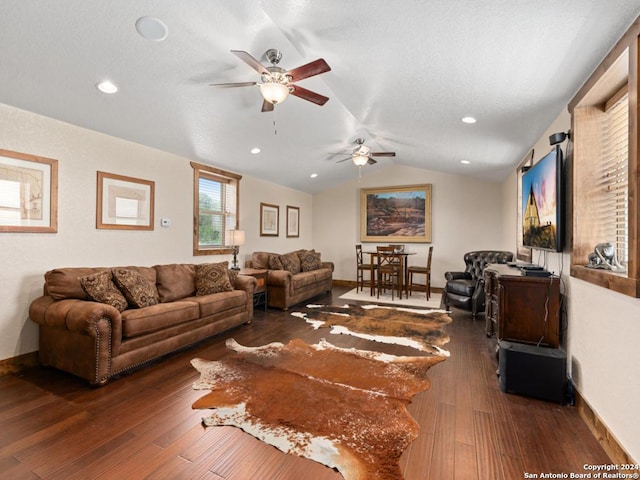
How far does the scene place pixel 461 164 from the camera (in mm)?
5719

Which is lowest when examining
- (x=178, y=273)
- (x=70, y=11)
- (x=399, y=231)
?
(x=178, y=273)

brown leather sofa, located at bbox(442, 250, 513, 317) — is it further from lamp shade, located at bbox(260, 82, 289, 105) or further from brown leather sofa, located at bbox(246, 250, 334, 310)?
lamp shade, located at bbox(260, 82, 289, 105)

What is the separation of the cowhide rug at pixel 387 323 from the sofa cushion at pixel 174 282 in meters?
1.74

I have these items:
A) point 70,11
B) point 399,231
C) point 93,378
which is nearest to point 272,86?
point 70,11

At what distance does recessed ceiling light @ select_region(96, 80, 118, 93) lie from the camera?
2.72m

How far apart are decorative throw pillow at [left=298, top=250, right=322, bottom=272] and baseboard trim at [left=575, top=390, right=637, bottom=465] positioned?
4745 mm

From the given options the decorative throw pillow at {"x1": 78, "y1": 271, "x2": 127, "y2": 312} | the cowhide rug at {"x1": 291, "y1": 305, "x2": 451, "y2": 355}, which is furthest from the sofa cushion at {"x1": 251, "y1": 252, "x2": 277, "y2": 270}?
the decorative throw pillow at {"x1": 78, "y1": 271, "x2": 127, "y2": 312}

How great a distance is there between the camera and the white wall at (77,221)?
9.32ft

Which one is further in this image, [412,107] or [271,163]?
[271,163]

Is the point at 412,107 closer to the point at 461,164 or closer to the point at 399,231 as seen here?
the point at 461,164

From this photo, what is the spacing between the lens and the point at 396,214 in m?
7.47

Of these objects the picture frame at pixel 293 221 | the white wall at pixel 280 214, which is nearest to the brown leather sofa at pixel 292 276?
the white wall at pixel 280 214

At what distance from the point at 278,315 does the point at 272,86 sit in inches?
138

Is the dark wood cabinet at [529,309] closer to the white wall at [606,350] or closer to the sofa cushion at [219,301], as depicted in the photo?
the white wall at [606,350]
